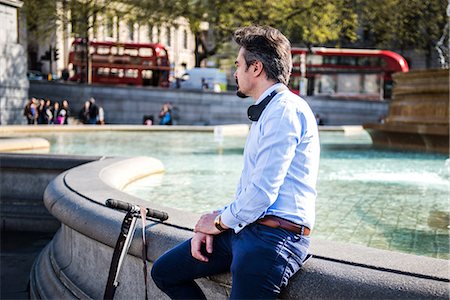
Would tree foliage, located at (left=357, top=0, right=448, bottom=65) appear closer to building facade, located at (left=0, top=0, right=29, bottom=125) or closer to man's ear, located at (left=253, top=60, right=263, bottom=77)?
building facade, located at (left=0, top=0, right=29, bottom=125)

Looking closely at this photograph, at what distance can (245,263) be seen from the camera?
279 centimetres

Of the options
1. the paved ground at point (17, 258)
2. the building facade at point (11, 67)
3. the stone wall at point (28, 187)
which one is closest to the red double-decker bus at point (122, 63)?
the building facade at point (11, 67)

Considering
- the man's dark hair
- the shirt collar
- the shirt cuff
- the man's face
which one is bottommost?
the shirt cuff

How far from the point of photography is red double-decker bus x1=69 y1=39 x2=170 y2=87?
39562 millimetres

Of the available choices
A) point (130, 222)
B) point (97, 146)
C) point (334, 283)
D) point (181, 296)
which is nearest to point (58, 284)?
point (130, 222)

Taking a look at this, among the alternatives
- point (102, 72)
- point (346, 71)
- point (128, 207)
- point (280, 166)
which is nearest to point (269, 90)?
point (280, 166)

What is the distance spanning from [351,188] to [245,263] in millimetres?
5212

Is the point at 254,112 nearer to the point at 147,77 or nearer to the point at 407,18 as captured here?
the point at 147,77

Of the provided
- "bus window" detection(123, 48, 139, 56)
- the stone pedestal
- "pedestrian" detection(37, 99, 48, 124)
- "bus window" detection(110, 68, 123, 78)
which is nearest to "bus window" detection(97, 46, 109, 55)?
"bus window" detection(123, 48, 139, 56)

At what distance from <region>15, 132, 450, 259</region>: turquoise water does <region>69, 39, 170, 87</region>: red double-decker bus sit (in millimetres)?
25864

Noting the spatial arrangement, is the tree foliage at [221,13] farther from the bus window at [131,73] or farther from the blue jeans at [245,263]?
the blue jeans at [245,263]

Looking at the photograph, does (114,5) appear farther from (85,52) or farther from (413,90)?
(413,90)

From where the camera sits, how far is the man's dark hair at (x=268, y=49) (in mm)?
2973

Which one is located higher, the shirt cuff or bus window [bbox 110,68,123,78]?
bus window [bbox 110,68,123,78]
